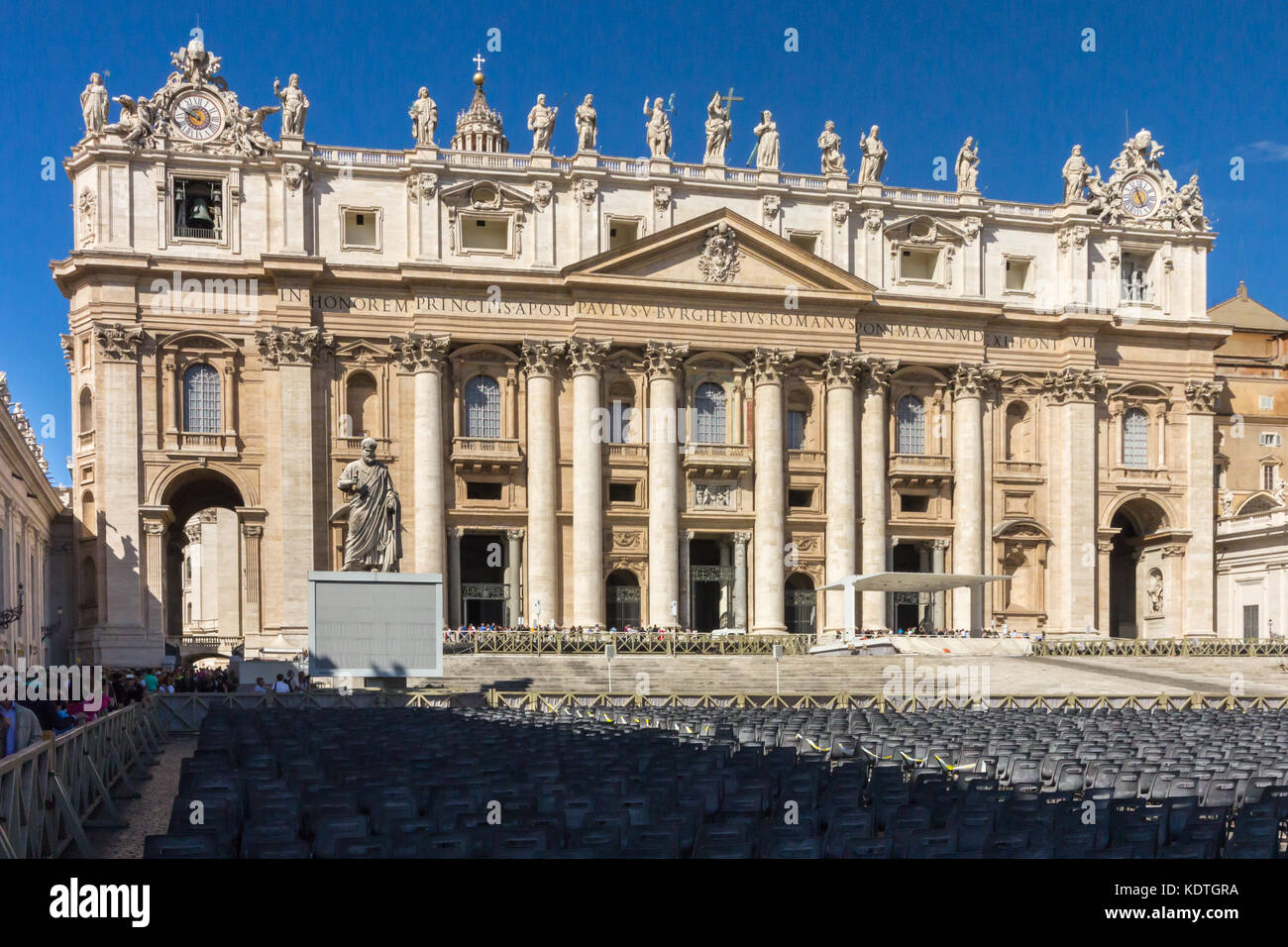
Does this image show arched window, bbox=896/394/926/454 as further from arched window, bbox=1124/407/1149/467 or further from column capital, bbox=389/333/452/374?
column capital, bbox=389/333/452/374

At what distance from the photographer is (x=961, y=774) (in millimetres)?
19016

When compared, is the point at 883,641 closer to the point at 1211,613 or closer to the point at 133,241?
the point at 1211,613

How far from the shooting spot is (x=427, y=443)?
196ft

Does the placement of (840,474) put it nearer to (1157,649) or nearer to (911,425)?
(911,425)

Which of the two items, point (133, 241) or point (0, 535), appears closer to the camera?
point (0, 535)

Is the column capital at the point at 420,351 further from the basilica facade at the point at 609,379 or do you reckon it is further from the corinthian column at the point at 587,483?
the corinthian column at the point at 587,483

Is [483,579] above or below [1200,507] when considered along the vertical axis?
below

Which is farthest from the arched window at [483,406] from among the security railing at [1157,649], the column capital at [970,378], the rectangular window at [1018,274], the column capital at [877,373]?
the rectangular window at [1018,274]

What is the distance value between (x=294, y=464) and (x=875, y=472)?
27197 millimetres

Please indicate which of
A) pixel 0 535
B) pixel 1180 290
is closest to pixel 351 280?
pixel 0 535

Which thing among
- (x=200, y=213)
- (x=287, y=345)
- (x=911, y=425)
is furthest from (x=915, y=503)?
(x=200, y=213)

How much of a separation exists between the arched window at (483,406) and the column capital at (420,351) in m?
2.20

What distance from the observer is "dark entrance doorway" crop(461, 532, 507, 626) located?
6144 centimetres

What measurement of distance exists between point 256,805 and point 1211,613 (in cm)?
6409
